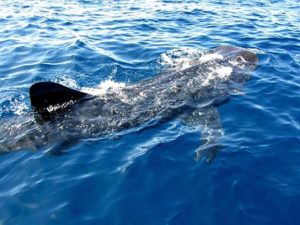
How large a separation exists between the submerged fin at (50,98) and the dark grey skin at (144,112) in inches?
5.6

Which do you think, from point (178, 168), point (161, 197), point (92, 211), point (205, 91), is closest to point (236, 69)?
point (205, 91)

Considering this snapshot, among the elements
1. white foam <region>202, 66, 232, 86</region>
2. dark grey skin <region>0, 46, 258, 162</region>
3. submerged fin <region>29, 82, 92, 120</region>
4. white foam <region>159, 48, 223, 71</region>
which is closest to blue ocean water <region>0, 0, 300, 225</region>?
white foam <region>159, 48, 223, 71</region>

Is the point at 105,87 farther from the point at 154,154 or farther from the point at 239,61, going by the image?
the point at 239,61

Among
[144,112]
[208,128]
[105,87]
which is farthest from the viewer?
[105,87]

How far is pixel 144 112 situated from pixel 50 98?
6.77ft

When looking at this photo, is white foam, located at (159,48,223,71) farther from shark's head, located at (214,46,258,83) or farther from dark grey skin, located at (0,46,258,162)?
dark grey skin, located at (0,46,258,162)

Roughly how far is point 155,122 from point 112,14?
1146cm

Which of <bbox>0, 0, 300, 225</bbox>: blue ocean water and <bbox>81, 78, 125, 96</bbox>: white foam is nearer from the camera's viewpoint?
<bbox>0, 0, 300, 225</bbox>: blue ocean water

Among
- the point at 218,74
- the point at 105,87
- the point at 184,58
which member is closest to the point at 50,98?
the point at 105,87

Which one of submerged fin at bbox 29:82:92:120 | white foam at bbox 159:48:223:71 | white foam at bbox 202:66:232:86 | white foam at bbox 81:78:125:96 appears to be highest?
submerged fin at bbox 29:82:92:120

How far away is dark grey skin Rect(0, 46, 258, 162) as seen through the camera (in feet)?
29.7

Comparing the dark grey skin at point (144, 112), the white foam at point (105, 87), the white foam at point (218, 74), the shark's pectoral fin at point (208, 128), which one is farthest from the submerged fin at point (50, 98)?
the white foam at point (218, 74)

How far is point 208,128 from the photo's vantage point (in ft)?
31.3

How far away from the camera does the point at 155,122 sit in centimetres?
970
